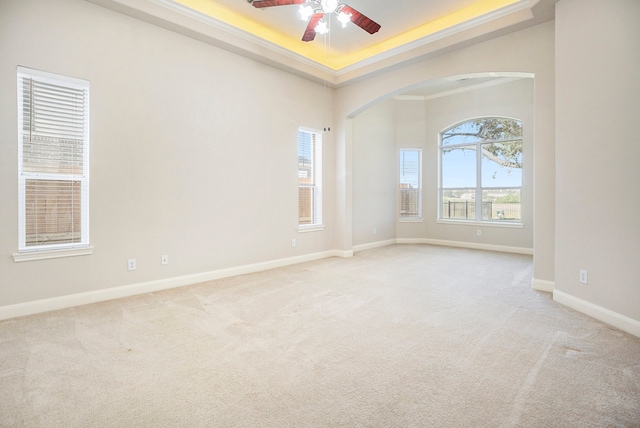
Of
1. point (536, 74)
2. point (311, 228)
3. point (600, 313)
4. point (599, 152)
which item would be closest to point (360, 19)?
point (536, 74)

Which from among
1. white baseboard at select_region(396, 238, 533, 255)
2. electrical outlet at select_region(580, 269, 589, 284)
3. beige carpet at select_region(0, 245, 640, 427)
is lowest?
beige carpet at select_region(0, 245, 640, 427)

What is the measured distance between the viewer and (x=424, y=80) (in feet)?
16.0

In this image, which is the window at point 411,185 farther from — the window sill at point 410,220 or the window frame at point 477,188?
the window frame at point 477,188

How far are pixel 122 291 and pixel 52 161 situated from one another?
1555mm

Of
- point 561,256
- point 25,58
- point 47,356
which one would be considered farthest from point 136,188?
point 561,256

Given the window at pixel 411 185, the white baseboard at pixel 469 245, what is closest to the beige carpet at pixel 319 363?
the white baseboard at pixel 469 245

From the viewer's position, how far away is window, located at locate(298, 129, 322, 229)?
573 centimetres

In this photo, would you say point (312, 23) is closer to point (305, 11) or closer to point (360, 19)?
point (305, 11)

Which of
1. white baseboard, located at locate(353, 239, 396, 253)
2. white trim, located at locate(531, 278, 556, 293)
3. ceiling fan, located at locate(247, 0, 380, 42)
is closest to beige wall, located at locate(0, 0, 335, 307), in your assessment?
ceiling fan, located at locate(247, 0, 380, 42)

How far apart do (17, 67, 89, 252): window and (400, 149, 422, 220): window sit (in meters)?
6.68

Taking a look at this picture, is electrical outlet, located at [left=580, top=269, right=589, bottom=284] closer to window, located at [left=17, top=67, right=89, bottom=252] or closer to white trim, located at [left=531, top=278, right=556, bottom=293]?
white trim, located at [left=531, top=278, right=556, bottom=293]

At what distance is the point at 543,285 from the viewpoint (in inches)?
155

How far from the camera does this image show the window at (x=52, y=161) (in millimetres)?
3084

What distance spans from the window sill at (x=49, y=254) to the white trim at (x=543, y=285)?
5258mm
